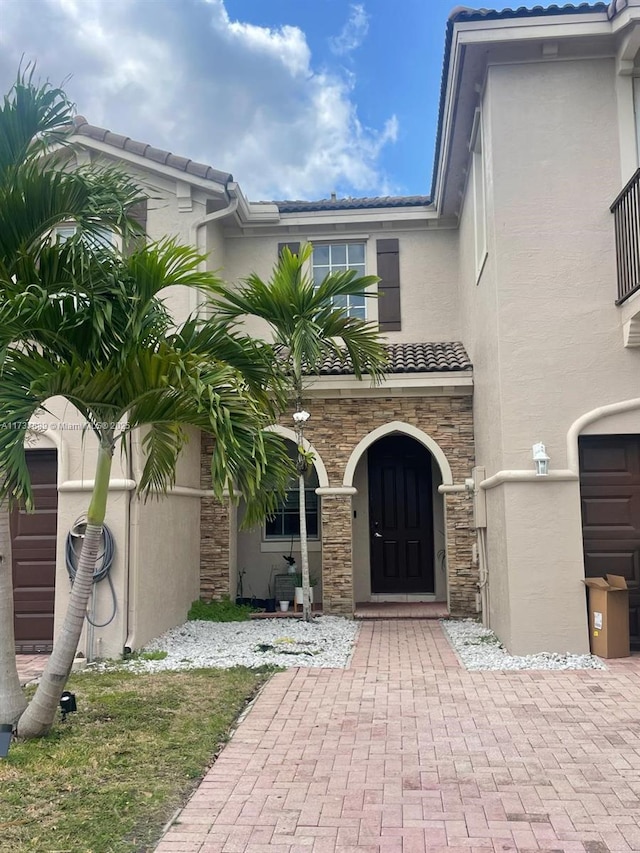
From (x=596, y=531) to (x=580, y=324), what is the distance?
2.42 metres

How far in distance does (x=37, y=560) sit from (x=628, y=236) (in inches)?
319

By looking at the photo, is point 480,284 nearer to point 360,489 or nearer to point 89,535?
point 360,489

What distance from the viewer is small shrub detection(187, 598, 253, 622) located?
10789 millimetres

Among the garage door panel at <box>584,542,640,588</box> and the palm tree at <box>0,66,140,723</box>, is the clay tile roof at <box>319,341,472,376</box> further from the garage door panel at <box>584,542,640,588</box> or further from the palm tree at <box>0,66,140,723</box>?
the palm tree at <box>0,66,140,723</box>

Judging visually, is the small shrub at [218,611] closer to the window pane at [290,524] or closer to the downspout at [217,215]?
the window pane at [290,524]

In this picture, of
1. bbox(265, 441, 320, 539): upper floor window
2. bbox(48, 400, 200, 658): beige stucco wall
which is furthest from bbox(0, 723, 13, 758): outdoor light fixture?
bbox(265, 441, 320, 539): upper floor window

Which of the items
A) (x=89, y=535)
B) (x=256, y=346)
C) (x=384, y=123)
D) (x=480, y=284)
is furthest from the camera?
(x=384, y=123)

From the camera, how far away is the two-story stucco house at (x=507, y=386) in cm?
821

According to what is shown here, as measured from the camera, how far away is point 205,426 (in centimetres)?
580

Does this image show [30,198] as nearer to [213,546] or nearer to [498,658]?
[498,658]

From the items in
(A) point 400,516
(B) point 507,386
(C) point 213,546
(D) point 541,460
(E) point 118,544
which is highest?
(B) point 507,386

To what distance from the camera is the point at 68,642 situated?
17.9 ft

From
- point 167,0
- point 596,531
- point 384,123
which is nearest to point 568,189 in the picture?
point 596,531

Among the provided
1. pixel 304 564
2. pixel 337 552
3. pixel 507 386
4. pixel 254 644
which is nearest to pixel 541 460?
pixel 507 386
